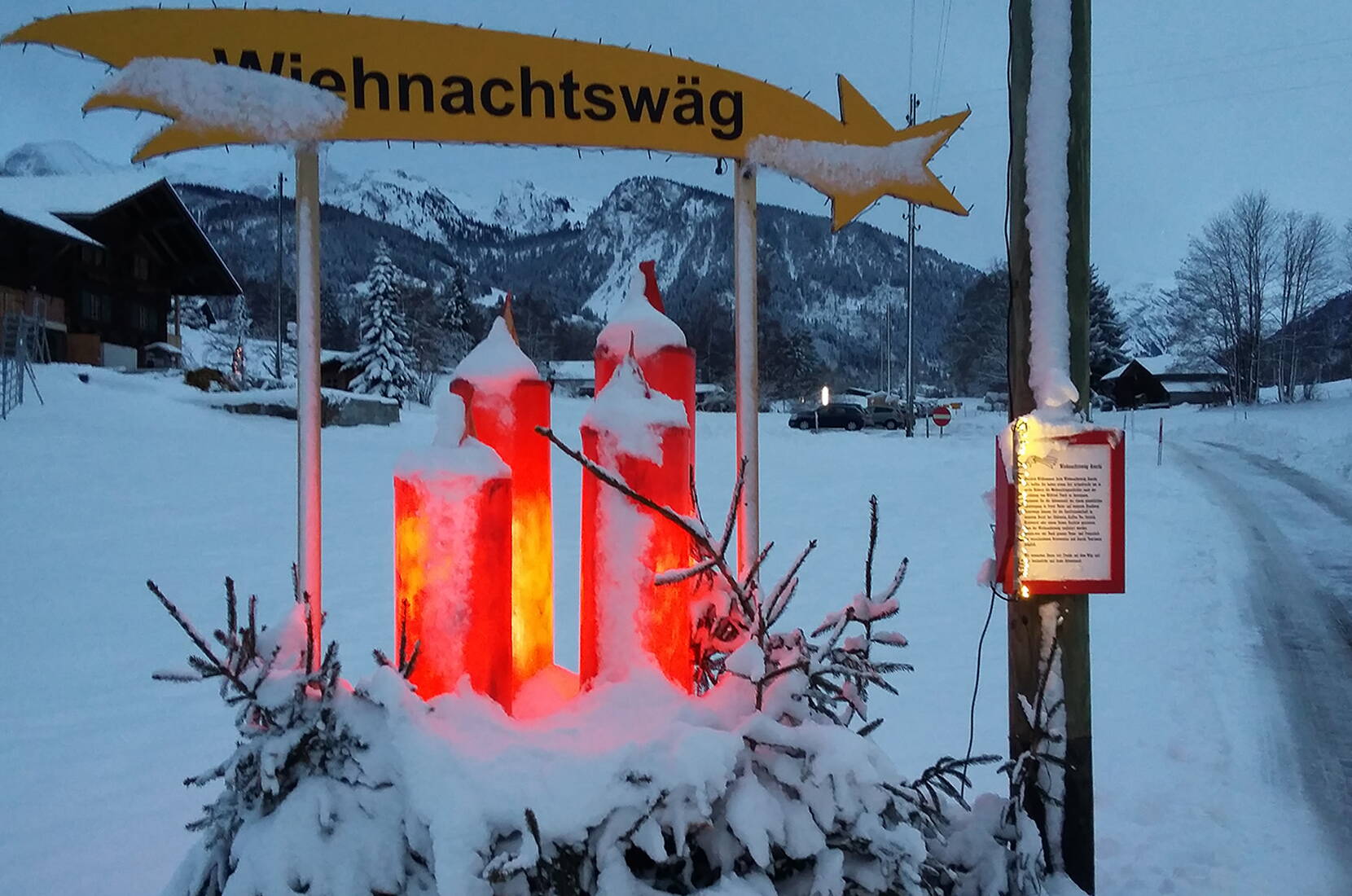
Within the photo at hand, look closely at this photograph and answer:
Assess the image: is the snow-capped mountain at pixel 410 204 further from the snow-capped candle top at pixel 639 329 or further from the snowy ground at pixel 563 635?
the snow-capped candle top at pixel 639 329

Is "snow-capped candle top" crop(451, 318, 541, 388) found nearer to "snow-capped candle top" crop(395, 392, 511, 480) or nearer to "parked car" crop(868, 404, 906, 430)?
"snow-capped candle top" crop(395, 392, 511, 480)

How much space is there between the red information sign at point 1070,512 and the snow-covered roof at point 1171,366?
61.2 meters

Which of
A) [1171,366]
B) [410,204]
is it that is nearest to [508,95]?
[1171,366]

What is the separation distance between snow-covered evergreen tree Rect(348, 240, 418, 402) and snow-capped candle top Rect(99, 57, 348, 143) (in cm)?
3505

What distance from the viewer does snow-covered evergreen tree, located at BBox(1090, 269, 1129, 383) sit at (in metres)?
55.4

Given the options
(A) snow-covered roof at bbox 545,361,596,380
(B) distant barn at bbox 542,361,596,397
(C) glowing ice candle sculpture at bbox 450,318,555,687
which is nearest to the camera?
(C) glowing ice candle sculpture at bbox 450,318,555,687

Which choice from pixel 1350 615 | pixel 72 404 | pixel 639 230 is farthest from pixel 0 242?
pixel 639 230

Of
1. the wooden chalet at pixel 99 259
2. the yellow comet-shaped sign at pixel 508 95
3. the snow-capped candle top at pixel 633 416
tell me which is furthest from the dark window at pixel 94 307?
the snow-capped candle top at pixel 633 416

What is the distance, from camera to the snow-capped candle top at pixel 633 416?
1890 mm

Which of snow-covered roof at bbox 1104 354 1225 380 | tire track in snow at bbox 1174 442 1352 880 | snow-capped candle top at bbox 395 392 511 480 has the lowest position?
tire track in snow at bbox 1174 442 1352 880

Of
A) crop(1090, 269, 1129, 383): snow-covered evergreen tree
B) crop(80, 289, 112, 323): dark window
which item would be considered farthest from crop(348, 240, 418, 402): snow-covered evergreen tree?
crop(1090, 269, 1129, 383): snow-covered evergreen tree

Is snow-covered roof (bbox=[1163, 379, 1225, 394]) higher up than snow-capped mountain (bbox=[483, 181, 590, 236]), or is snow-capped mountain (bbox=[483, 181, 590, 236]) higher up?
snow-capped mountain (bbox=[483, 181, 590, 236])

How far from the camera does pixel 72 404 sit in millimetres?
17156

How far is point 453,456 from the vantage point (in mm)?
1848
